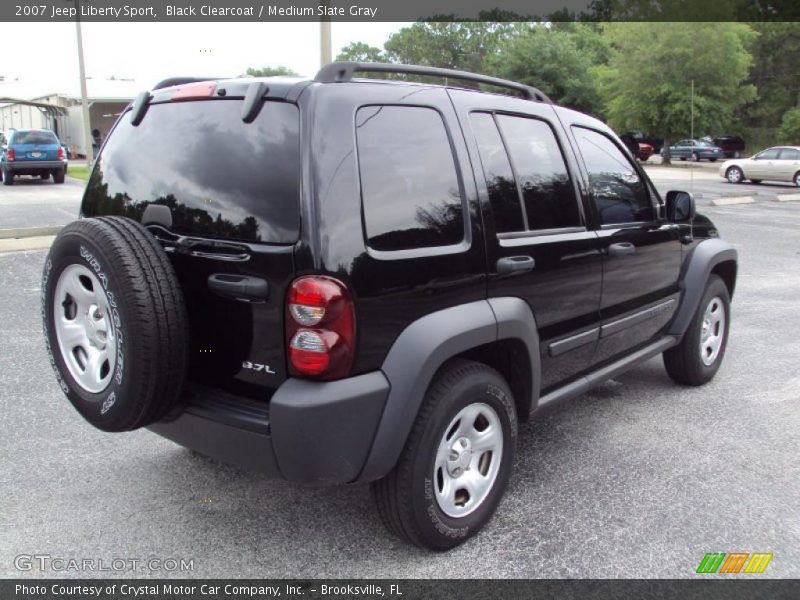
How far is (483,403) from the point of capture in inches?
117

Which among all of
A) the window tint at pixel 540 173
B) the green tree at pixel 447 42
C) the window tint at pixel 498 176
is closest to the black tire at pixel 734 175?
the window tint at pixel 540 173

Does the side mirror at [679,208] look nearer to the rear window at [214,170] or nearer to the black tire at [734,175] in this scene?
the rear window at [214,170]

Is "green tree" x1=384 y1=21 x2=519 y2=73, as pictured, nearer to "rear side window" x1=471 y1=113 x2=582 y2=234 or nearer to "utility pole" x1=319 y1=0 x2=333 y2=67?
"utility pole" x1=319 y1=0 x2=333 y2=67

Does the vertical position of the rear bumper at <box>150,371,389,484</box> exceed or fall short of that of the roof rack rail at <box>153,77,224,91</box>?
it falls short

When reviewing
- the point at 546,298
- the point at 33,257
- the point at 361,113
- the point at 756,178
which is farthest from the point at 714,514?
the point at 756,178

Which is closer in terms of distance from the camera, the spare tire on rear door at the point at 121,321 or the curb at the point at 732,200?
the spare tire on rear door at the point at 121,321

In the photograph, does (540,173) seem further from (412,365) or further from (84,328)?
(84,328)

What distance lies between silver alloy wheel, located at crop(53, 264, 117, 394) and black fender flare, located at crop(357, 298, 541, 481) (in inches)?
40.8

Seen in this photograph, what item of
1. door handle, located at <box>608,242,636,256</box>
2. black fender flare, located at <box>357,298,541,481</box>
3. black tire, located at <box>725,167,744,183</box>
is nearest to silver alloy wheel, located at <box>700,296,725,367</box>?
door handle, located at <box>608,242,636,256</box>

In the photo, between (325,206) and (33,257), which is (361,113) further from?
(33,257)

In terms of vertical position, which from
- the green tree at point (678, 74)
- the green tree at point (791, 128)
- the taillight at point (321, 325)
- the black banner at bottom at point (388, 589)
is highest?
the green tree at point (678, 74)

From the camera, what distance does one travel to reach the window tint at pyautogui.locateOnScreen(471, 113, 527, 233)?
3109 millimetres

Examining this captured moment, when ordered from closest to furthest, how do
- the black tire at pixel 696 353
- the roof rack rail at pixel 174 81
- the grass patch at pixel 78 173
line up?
1. the roof rack rail at pixel 174 81
2. the black tire at pixel 696 353
3. the grass patch at pixel 78 173

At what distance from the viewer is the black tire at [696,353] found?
4719 millimetres
